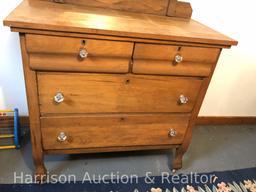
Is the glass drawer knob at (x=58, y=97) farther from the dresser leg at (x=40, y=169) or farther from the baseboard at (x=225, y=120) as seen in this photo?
the baseboard at (x=225, y=120)

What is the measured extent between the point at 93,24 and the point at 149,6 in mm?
545

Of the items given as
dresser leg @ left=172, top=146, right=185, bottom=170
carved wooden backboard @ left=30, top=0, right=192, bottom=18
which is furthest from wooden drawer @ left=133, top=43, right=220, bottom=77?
dresser leg @ left=172, top=146, right=185, bottom=170

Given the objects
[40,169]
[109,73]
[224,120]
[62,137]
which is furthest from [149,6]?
[224,120]

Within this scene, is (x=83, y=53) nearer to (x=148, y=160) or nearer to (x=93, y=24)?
(x=93, y=24)

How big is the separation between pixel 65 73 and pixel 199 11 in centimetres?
105

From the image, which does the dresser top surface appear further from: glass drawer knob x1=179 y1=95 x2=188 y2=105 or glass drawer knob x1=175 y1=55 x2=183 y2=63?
glass drawer knob x1=179 y1=95 x2=188 y2=105

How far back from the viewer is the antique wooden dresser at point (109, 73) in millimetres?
884

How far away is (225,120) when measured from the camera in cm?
203

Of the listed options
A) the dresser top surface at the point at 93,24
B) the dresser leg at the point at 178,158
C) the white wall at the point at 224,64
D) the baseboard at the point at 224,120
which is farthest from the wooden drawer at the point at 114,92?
the baseboard at the point at 224,120

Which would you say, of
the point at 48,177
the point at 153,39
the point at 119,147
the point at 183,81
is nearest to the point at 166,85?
the point at 183,81

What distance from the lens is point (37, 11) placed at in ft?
3.17

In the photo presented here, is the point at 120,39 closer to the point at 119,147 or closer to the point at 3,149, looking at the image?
the point at 119,147

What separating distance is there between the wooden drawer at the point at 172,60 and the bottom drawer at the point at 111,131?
0.90 feet

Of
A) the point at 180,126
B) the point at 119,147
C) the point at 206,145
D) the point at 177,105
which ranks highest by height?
the point at 177,105
